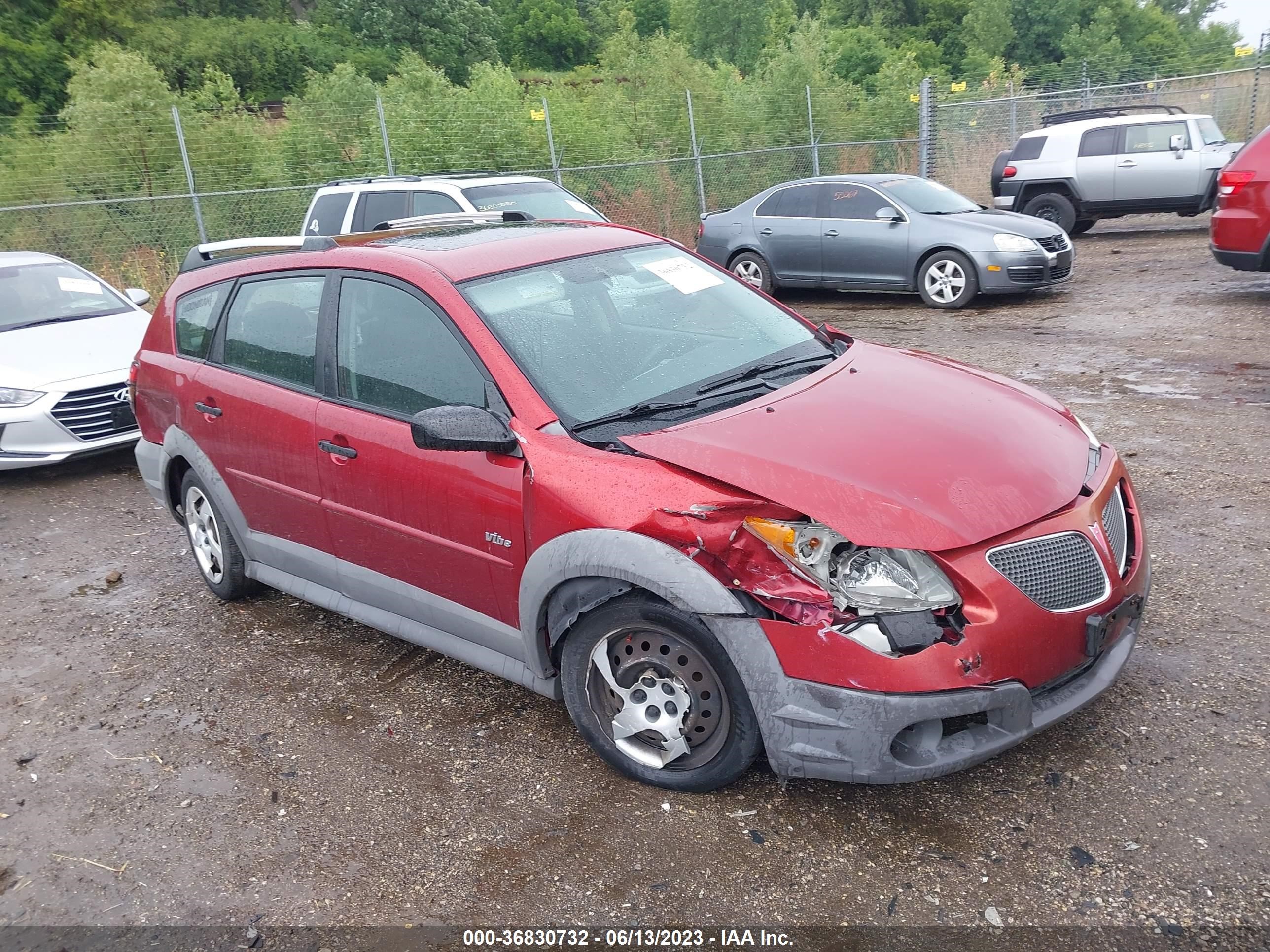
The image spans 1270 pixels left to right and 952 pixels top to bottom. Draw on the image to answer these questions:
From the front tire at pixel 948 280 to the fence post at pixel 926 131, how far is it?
8.45 m

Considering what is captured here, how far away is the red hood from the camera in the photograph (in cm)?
287

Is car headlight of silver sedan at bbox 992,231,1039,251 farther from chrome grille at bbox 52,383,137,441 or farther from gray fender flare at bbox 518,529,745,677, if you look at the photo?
gray fender flare at bbox 518,529,745,677

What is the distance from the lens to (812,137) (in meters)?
19.5

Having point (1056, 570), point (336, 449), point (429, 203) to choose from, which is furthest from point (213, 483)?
point (429, 203)

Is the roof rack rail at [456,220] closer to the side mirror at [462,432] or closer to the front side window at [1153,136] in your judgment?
the side mirror at [462,432]

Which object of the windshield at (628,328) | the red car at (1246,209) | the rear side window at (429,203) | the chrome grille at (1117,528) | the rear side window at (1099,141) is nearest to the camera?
the chrome grille at (1117,528)

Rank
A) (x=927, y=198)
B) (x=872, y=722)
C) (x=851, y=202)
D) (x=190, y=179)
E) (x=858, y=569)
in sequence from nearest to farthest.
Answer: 1. (x=872, y=722)
2. (x=858, y=569)
3. (x=927, y=198)
4. (x=851, y=202)
5. (x=190, y=179)

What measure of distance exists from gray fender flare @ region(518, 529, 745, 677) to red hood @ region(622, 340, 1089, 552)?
283 mm

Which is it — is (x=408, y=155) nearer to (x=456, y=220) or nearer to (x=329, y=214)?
(x=329, y=214)

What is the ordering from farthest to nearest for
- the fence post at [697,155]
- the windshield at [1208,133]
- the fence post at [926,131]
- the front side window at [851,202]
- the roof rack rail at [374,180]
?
1. the fence post at [926,131]
2. the fence post at [697,155]
3. the windshield at [1208,133]
4. the front side window at [851,202]
5. the roof rack rail at [374,180]

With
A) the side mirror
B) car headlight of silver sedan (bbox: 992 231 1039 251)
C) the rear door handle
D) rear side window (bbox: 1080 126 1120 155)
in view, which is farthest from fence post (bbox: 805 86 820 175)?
the side mirror

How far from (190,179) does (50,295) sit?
5.31 metres

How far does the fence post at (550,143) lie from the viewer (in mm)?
15320

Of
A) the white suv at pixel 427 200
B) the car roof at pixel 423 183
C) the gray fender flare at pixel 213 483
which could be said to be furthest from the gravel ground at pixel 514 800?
the car roof at pixel 423 183
